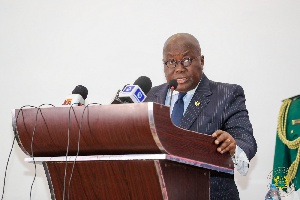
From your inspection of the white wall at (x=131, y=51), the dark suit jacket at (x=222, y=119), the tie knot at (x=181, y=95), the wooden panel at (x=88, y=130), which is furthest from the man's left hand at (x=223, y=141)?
the white wall at (x=131, y=51)

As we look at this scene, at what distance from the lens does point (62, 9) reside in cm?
401

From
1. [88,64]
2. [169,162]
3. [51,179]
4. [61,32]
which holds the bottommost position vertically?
[51,179]

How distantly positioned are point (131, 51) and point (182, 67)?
5.16ft

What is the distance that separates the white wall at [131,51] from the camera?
3.51 metres

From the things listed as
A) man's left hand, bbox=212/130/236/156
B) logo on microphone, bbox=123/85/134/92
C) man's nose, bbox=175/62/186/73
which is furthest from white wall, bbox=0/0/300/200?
logo on microphone, bbox=123/85/134/92

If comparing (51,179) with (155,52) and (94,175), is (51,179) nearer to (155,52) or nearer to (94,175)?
(94,175)

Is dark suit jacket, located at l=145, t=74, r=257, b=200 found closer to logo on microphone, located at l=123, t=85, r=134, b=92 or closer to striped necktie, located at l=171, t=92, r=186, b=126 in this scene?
striped necktie, located at l=171, t=92, r=186, b=126

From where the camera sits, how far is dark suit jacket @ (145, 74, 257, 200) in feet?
6.65

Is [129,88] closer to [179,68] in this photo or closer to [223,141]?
[223,141]

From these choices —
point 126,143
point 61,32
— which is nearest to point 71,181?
point 126,143

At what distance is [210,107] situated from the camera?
2160mm

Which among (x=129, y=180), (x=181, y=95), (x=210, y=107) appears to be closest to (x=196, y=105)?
(x=210, y=107)

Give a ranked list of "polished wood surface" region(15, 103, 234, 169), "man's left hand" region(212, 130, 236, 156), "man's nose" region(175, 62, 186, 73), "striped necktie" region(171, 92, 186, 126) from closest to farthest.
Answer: "polished wood surface" region(15, 103, 234, 169) < "man's left hand" region(212, 130, 236, 156) < "striped necktie" region(171, 92, 186, 126) < "man's nose" region(175, 62, 186, 73)

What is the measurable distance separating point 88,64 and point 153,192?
249 centimetres
